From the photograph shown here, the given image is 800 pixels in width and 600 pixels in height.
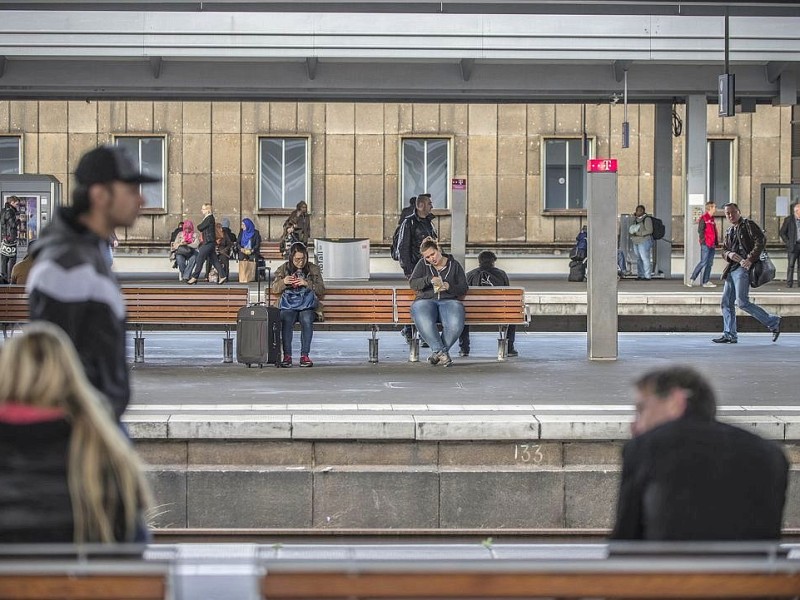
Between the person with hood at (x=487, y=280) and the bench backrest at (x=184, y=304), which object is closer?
the bench backrest at (x=184, y=304)

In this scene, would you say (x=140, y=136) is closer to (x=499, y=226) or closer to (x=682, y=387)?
(x=499, y=226)

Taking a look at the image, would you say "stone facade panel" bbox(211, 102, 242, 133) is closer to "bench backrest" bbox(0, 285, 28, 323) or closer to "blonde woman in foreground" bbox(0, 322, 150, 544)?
"bench backrest" bbox(0, 285, 28, 323)

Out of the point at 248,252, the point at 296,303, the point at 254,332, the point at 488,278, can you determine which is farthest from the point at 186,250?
the point at 254,332

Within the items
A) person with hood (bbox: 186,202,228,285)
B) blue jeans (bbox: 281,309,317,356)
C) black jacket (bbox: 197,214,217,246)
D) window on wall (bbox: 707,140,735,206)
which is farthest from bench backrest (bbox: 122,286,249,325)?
window on wall (bbox: 707,140,735,206)

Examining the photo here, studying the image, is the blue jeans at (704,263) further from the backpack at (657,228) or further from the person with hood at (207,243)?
the person with hood at (207,243)

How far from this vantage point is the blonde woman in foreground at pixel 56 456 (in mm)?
3426

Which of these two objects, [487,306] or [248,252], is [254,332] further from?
[248,252]

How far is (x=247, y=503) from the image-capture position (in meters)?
8.97

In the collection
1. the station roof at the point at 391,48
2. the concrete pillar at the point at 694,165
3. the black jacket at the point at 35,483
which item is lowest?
the black jacket at the point at 35,483

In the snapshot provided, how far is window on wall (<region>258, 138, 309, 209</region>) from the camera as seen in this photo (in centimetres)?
3591

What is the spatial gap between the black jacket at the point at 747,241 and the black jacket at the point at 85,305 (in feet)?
41.3

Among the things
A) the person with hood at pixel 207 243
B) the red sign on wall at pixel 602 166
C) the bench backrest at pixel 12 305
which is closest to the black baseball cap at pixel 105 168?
the red sign on wall at pixel 602 166

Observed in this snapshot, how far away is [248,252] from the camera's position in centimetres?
2894

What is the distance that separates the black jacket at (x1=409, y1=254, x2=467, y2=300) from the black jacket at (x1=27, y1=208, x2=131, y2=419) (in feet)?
31.5
